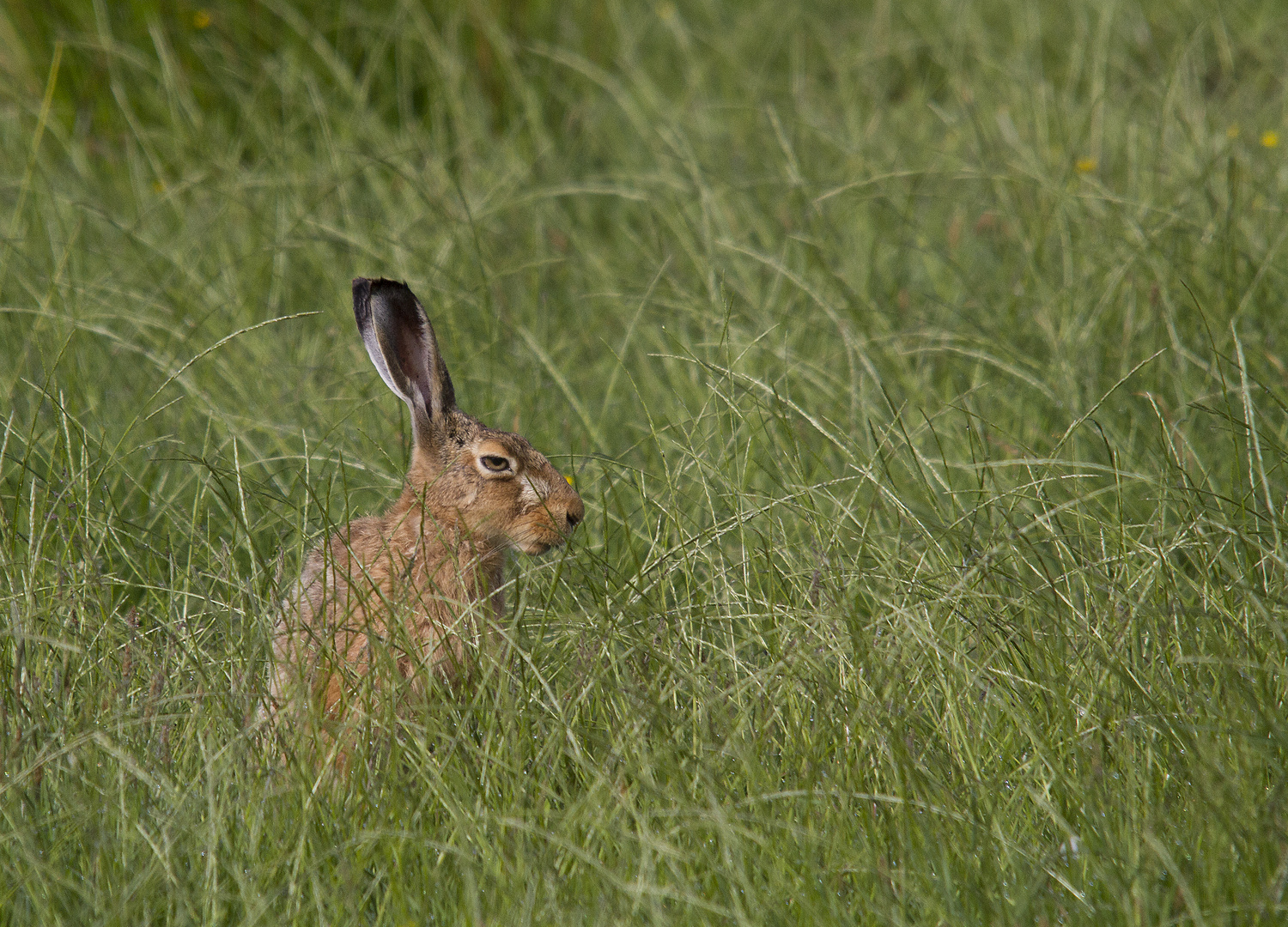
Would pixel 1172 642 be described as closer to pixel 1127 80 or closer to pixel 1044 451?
pixel 1044 451

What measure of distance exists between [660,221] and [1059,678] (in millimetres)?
3667

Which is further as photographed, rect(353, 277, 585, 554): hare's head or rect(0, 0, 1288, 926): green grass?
rect(353, 277, 585, 554): hare's head

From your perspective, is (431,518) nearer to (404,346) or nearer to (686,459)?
(404,346)

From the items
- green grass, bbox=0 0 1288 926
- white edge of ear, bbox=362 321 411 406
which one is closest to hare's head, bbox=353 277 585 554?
white edge of ear, bbox=362 321 411 406

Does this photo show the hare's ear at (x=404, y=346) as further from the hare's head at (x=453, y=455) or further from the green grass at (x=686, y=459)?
the green grass at (x=686, y=459)

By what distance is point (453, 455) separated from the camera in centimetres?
365

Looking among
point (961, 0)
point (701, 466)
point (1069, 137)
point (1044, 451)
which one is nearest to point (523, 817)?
point (701, 466)

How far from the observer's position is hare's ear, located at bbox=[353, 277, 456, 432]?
347 centimetres

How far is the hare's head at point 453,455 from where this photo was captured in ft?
11.5

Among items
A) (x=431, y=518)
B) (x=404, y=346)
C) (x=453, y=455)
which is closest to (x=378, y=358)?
(x=404, y=346)

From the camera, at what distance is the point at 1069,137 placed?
235 inches

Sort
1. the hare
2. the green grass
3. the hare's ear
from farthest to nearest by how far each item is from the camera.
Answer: the hare's ear
the hare
the green grass

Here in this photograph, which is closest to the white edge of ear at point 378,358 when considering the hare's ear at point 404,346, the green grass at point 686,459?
the hare's ear at point 404,346

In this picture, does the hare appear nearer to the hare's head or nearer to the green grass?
the hare's head
